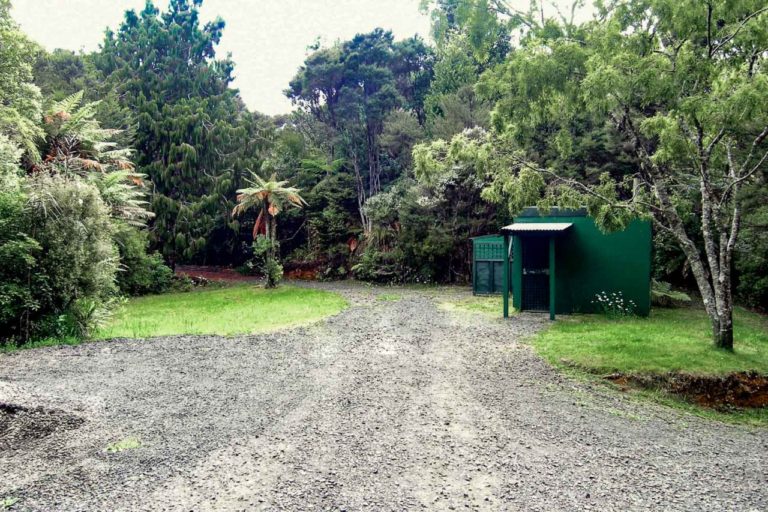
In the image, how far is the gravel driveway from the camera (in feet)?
11.5

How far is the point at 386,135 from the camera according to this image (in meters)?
21.5

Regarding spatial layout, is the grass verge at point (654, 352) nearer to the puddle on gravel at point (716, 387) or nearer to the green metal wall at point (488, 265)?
the puddle on gravel at point (716, 387)

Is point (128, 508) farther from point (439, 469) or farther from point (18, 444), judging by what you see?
point (439, 469)

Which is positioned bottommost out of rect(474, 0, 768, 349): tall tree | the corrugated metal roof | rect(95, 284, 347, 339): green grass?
rect(95, 284, 347, 339): green grass

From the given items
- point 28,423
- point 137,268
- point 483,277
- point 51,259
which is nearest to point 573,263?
point 483,277

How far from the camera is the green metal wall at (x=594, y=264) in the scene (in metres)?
10.8

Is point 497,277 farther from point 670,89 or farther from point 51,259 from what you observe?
point 51,259

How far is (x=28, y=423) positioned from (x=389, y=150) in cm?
1928

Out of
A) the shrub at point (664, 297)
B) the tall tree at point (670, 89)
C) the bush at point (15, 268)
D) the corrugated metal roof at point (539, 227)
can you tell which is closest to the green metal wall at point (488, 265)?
the corrugated metal roof at point (539, 227)

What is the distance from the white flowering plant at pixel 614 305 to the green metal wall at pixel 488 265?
13.1 feet

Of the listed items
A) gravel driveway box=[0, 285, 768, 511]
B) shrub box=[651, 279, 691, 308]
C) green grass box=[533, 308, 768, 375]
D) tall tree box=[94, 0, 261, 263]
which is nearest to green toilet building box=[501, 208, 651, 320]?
green grass box=[533, 308, 768, 375]

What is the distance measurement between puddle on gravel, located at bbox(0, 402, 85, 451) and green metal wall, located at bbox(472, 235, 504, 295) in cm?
1197

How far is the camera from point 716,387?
6.00m

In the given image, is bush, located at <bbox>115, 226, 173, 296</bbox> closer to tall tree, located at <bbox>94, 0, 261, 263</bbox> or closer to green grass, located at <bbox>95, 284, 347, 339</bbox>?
green grass, located at <bbox>95, 284, 347, 339</bbox>
